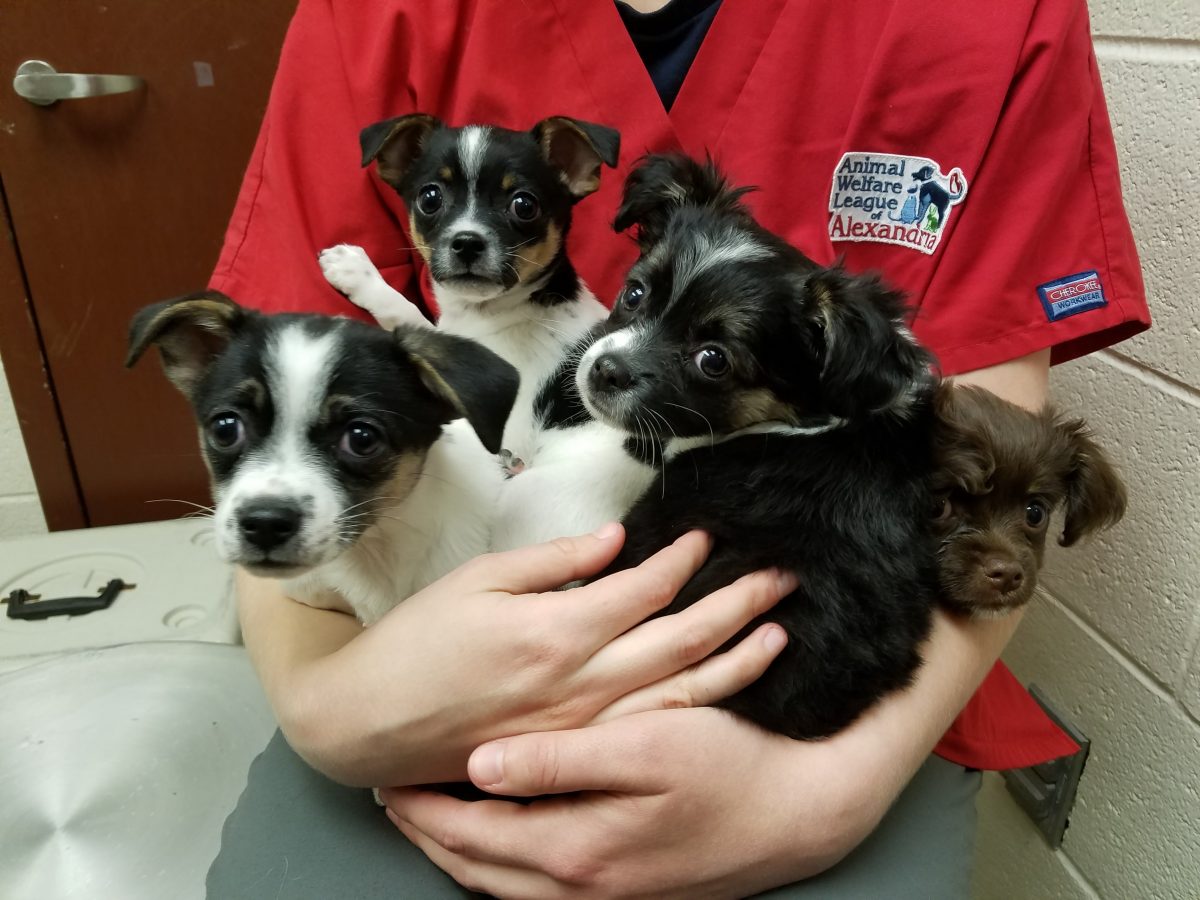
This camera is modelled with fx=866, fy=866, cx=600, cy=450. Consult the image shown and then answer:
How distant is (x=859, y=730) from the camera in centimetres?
123

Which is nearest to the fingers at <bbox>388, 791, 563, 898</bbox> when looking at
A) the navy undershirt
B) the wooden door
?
the navy undershirt

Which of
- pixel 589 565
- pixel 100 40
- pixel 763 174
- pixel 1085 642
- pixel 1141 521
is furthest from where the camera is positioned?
pixel 100 40

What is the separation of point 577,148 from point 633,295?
53 cm

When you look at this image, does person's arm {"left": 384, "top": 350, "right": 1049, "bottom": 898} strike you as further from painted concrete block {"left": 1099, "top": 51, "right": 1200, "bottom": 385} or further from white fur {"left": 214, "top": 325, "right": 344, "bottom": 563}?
painted concrete block {"left": 1099, "top": 51, "right": 1200, "bottom": 385}

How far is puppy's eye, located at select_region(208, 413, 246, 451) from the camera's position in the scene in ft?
4.11

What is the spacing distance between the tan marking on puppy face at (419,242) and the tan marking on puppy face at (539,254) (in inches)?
7.6

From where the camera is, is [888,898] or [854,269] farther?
[854,269]

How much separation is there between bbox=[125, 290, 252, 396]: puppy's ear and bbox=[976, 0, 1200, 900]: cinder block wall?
1.79 meters

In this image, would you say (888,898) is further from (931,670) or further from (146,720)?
(146,720)

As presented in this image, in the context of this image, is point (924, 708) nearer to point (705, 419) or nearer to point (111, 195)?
point (705, 419)

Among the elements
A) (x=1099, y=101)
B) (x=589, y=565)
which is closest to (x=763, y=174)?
(x=1099, y=101)

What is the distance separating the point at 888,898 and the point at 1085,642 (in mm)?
1194

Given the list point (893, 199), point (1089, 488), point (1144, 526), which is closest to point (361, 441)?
point (893, 199)

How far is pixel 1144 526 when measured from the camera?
189 cm
